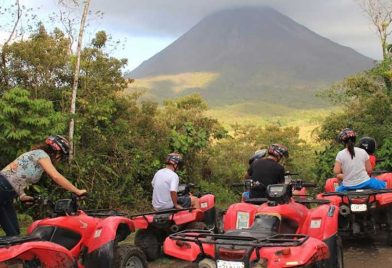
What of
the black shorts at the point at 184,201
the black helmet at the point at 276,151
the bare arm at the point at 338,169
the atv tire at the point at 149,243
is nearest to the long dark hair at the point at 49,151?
the atv tire at the point at 149,243

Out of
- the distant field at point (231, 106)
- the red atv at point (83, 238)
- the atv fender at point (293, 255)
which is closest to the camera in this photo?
the atv fender at point (293, 255)

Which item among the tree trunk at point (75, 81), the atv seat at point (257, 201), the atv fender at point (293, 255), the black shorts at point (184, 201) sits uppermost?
the tree trunk at point (75, 81)

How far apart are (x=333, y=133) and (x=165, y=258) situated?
1304cm

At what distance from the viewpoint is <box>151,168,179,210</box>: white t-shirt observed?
8242 millimetres

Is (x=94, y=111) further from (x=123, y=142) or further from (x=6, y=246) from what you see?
(x=6, y=246)

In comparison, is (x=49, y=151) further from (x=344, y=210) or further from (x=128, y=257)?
(x=344, y=210)

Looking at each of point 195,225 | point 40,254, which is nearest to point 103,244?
point 40,254

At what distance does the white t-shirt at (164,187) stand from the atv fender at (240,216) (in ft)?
6.51

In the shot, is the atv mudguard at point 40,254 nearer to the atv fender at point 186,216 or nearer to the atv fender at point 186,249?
the atv fender at point 186,249

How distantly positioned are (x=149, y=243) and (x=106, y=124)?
6.53m

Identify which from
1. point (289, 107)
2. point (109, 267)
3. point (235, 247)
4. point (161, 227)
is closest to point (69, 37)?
point (161, 227)

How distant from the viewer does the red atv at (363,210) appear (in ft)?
25.2

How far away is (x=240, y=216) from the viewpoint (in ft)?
20.7

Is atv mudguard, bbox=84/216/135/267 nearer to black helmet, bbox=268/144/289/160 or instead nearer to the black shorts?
black helmet, bbox=268/144/289/160
